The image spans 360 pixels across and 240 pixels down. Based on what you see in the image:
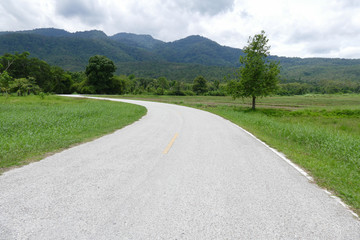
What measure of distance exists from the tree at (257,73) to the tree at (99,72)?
49.7 metres

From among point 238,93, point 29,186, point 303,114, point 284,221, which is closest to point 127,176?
point 29,186

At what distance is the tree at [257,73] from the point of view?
2556cm

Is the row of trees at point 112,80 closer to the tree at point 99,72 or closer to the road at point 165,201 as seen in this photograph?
the tree at point 99,72

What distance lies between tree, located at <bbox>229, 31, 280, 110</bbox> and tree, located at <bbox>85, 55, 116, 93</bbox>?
49.7 meters

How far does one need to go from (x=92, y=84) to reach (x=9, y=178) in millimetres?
65444

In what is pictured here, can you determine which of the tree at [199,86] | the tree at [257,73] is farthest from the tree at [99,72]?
the tree at [257,73]

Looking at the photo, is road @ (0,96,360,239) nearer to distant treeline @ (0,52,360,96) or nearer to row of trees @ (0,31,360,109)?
row of trees @ (0,31,360,109)

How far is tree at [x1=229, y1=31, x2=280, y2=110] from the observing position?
83.9 feet

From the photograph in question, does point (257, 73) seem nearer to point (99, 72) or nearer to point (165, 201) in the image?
point (165, 201)

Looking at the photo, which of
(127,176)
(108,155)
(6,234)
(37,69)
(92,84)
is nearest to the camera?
(6,234)

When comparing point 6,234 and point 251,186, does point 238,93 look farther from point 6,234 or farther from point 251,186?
point 6,234

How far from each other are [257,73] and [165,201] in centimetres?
2668

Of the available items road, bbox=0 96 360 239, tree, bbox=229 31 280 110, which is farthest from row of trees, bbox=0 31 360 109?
road, bbox=0 96 360 239

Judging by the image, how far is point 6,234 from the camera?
220cm
